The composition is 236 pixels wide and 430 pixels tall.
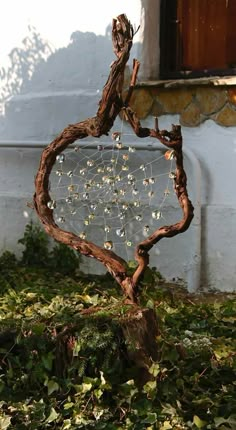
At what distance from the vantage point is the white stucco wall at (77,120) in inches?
248

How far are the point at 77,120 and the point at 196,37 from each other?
1.16m

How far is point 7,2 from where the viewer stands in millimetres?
7078

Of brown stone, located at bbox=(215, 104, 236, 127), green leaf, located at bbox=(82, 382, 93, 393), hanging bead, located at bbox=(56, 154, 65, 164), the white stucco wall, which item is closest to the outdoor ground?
green leaf, located at bbox=(82, 382, 93, 393)

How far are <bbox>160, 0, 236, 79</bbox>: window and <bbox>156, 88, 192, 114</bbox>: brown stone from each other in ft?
0.71

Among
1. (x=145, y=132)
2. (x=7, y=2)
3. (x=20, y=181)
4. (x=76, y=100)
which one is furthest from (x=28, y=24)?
(x=145, y=132)

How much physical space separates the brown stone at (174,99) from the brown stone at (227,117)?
286mm

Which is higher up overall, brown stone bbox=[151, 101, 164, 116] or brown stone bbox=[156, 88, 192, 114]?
brown stone bbox=[156, 88, 192, 114]

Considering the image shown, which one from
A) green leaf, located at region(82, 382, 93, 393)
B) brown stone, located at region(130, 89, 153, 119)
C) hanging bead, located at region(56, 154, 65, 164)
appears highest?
brown stone, located at region(130, 89, 153, 119)

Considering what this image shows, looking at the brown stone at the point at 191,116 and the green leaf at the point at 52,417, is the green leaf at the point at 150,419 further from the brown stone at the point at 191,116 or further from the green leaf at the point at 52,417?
the brown stone at the point at 191,116

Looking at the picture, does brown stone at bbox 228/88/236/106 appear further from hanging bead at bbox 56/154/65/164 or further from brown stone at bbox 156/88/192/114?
hanging bead at bbox 56/154/65/164

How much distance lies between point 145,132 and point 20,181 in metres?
2.82

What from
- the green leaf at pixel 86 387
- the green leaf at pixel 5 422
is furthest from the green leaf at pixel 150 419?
the green leaf at pixel 5 422

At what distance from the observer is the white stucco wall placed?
248 inches

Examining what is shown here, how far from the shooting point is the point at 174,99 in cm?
646
